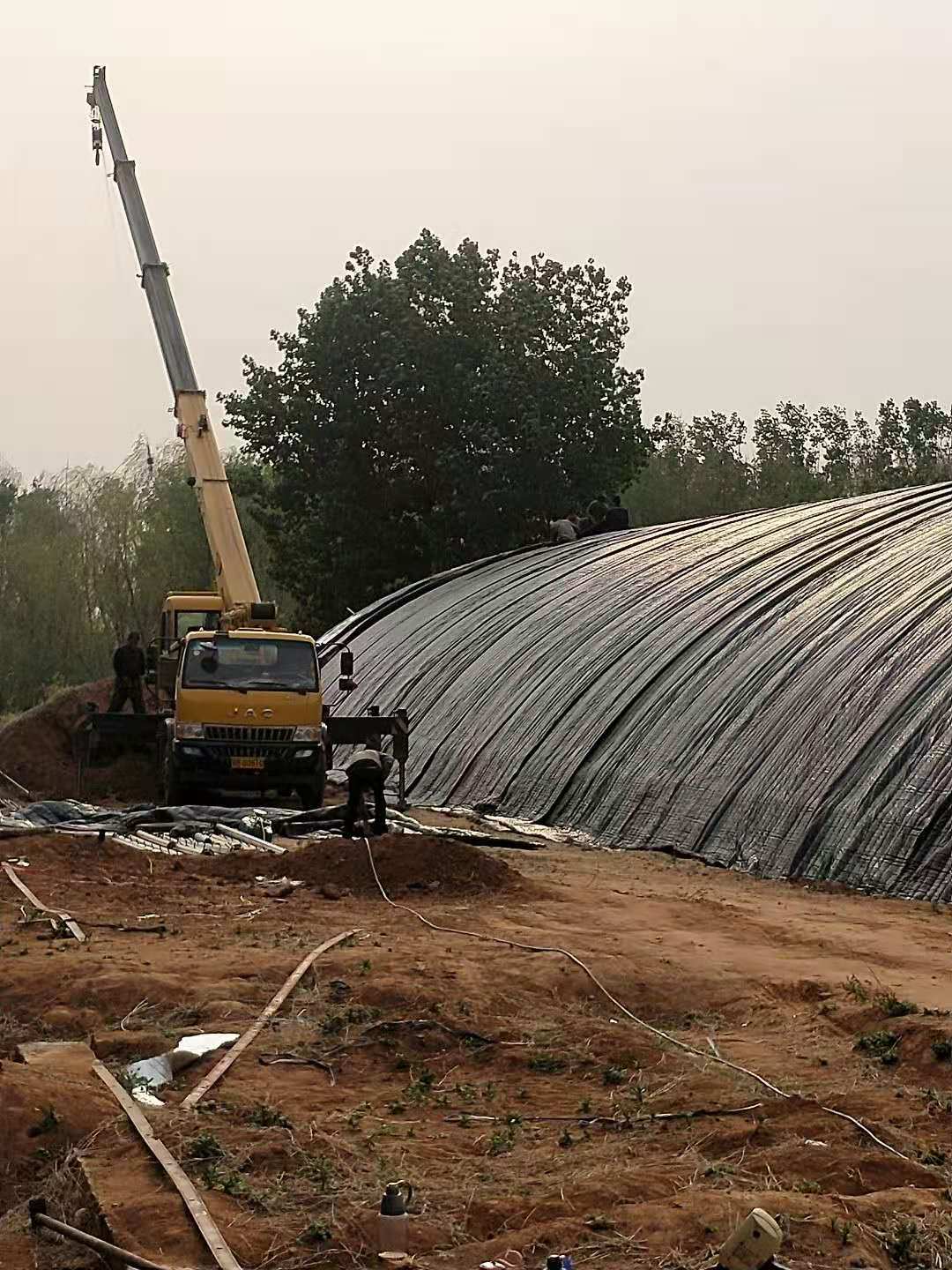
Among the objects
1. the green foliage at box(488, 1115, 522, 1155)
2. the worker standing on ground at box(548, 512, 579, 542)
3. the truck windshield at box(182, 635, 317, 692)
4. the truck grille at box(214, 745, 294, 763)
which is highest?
the worker standing on ground at box(548, 512, 579, 542)

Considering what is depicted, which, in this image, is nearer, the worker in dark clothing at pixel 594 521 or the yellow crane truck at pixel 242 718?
the yellow crane truck at pixel 242 718

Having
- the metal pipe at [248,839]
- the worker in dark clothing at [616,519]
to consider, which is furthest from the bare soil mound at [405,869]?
the worker in dark clothing at [616,519]

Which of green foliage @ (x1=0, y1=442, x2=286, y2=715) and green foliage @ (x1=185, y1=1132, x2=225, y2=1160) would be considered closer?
green foliage @ (x1=185, y1=1132, x2=225, y2=1160)

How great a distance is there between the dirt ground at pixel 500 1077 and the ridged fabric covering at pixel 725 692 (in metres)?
1.55

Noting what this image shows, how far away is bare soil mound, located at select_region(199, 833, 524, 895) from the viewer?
14.2 metres

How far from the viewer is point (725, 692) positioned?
18688 millimetres

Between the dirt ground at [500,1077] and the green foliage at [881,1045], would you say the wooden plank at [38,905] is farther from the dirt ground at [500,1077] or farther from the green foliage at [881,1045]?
the green foliage at [881,1045]

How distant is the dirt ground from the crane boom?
10950 mm

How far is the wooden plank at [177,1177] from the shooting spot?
542cm

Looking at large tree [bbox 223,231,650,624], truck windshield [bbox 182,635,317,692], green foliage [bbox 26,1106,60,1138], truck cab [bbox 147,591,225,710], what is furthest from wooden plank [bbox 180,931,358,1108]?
large tree [bbox 223,231,650,624]

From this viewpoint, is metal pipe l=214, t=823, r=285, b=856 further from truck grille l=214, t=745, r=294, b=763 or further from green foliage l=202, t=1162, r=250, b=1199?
green foliage l=202, t=1162, r=250, b=1199

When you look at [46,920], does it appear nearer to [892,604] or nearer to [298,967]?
[298,967]

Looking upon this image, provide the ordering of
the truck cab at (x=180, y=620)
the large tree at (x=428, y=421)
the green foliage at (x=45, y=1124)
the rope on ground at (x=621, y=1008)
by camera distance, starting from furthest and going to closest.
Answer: the large tree at (x=428, y=421), the truck cab at (x=180, y=620), the rope on ground at (x=621, y=1008), the green foliage at (x=45, y=1124)

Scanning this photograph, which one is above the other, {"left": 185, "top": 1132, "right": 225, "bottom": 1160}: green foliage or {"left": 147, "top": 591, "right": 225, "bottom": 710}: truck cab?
{"left": 147, "top": 591, "right": 225, "bottom": 710}: truck cab
